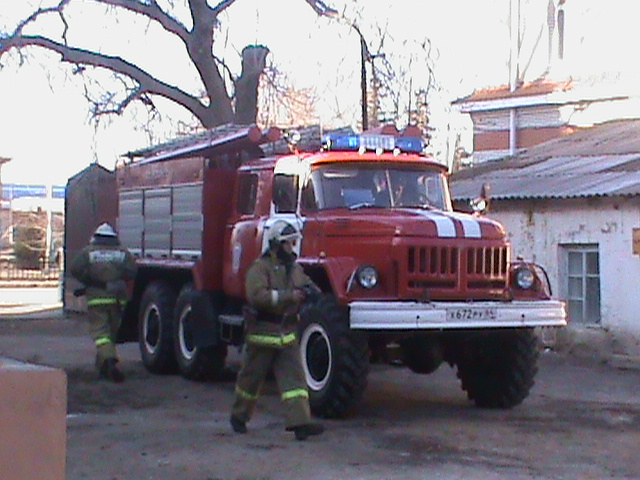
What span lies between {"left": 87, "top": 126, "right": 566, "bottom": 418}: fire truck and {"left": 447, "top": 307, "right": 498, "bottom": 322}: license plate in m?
0.01

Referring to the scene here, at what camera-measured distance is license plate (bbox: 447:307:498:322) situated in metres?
11.0

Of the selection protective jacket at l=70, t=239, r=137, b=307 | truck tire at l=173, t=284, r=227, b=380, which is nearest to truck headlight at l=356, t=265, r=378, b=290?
truck tire at l=173, t=284, r=227, b=380

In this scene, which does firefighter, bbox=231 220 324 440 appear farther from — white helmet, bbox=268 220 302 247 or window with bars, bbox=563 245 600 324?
window with bars, bbox=563 245 600 324

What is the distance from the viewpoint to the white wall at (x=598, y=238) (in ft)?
54.3

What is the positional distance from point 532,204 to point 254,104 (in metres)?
10.0

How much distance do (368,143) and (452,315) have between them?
98.3 inches

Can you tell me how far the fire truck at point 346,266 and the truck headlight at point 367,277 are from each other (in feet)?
0.04

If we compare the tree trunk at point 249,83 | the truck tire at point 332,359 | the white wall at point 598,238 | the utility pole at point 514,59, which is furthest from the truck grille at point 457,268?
the utility pole at point 514,59

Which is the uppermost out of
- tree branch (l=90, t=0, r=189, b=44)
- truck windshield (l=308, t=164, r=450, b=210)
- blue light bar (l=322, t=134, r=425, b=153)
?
tree branch (l=90, t=0, r=189, b=44)

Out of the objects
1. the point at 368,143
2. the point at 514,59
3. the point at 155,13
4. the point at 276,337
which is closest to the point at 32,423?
the point at 276,337

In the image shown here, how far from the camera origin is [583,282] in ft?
57.7

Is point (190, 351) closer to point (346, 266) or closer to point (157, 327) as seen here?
point (157, 327)

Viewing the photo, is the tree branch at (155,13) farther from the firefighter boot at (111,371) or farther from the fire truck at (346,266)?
the firefighter boot at (111,371)

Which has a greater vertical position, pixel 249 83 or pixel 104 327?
pixel 249 83
